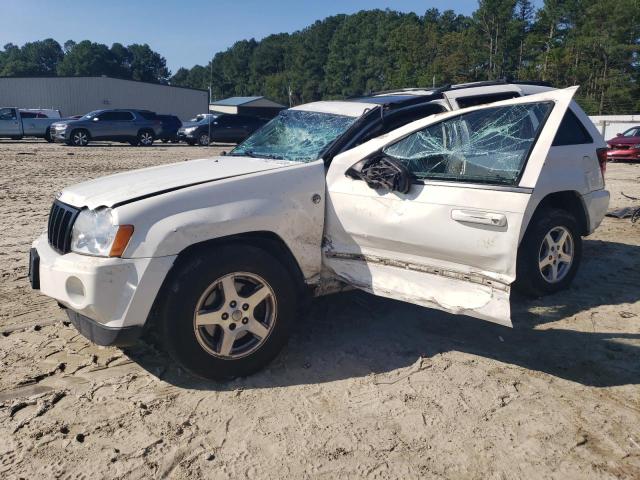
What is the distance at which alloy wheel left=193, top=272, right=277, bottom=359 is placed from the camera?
3.15 m

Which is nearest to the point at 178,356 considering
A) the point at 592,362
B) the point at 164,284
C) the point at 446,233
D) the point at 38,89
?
the point at 164,284

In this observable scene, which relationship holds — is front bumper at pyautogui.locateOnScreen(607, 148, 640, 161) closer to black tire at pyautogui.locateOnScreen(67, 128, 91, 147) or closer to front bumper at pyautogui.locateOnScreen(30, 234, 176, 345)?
front bumper at pyautogui.locateOnScreen(30, 234, 176, 345)

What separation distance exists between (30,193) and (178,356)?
27.1 ft

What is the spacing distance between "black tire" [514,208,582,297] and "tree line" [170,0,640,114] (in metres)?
34.6

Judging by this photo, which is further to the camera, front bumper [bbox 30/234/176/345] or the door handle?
the door handle

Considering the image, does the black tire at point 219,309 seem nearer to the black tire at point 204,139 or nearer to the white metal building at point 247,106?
the black tire at point 204,139

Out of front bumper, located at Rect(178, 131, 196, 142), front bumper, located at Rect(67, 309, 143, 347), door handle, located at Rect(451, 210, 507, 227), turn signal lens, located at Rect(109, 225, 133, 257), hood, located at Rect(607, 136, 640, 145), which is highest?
hood, located at Rect(607, 136, 640, 145)

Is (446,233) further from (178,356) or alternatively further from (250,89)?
(250,89)

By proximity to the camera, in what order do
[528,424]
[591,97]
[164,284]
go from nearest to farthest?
[528,424] < [164,284] < [591,97]

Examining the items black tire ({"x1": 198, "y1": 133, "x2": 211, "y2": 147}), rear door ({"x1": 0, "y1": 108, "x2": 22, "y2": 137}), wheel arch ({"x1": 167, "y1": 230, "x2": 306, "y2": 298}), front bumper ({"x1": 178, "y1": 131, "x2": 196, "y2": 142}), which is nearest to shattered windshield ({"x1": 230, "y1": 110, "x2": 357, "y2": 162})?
A: wheel arch ({"x1": 167, "y1": 230, "x2": 306, "y2": 298})

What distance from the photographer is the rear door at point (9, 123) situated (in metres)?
25.4

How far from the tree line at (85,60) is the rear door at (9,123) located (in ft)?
344

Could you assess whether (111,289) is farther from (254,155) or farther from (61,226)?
(254,155)

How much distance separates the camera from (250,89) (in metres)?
147
